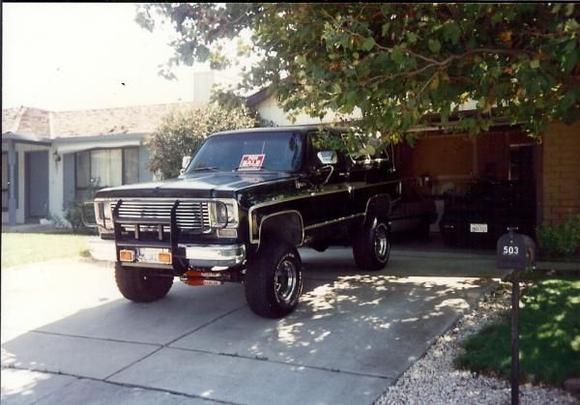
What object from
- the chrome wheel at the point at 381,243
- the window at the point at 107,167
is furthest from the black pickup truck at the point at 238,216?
the window at the point at 107,167

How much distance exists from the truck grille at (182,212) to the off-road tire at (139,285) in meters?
0.90

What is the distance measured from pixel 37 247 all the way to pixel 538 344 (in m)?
4.34

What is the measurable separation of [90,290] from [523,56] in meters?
5.73

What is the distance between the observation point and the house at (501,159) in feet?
23.7

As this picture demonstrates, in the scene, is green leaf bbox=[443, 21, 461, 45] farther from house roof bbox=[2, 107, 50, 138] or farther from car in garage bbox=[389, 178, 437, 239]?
car in garage bbox=[389, 178, 437, 239]

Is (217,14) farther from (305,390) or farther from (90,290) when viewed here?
(90,290)

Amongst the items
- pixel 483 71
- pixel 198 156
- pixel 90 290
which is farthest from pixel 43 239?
pixel 483 71

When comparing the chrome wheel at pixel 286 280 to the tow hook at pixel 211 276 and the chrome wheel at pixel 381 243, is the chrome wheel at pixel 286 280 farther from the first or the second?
the chrome wheel at pixel 381 243

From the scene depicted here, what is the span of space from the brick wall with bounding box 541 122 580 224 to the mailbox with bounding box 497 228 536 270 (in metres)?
6.53

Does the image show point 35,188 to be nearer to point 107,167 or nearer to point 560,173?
point 107,167

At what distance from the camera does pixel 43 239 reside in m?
5.73

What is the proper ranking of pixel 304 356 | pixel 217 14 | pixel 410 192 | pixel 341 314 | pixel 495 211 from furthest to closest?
1. pixel 410 192
2. pixel 495 211
3. pixel 341 314
4. pixel 304 356
5. pixel 217 14

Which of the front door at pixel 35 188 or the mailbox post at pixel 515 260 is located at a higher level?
the front door at pixel 35 188

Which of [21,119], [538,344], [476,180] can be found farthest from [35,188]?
[476,180]
